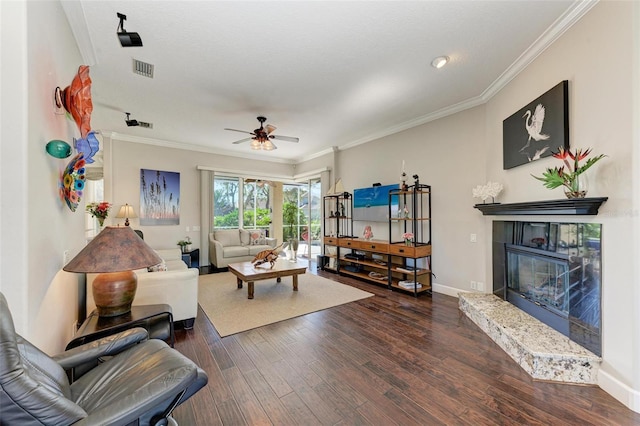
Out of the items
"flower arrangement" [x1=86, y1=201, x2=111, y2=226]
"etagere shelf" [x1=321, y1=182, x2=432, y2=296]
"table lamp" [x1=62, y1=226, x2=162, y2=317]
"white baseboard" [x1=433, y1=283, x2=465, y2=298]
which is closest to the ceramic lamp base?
"table lamp" [x1=62, y1=226, x2=162, y2=317]

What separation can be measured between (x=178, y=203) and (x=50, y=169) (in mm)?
4427

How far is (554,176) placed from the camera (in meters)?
2.10

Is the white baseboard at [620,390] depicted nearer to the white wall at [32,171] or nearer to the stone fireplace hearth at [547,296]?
the stone fireplace hearth at [547,296]

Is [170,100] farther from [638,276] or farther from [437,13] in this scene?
[638,276]

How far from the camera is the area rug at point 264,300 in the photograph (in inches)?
122

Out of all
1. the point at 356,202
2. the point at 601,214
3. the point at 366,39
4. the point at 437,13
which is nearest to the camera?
the point at 601,214

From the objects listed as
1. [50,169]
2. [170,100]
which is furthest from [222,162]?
[50,169]

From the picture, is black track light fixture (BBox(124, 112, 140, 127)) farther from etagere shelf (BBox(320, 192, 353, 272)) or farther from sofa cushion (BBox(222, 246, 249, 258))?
etagere shelf (BBox(320, 192, 353, 272))

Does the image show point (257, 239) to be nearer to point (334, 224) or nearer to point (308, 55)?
point (334, 224)

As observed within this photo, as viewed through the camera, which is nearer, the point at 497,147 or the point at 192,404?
the point at 192,404

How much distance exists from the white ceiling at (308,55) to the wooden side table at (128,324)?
2.50 meters

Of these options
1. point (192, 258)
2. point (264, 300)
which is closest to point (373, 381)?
point (264, 300)

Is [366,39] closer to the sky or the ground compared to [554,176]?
closer to the sky

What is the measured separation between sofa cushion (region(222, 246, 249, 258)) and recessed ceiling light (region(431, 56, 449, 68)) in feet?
16.6
